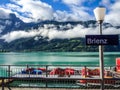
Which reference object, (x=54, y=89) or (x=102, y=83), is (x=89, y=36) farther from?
(x=54, y=89)

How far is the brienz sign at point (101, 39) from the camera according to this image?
10477 mm

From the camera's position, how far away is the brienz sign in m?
10.5

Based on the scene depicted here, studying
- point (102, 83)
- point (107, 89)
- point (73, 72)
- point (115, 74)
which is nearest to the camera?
point (102, 83)

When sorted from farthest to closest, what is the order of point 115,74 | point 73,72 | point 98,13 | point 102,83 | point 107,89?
point 73,72 → point 115,74 → point 107,89 → point 98,13 → point 102,83

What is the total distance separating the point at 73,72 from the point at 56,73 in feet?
5.94

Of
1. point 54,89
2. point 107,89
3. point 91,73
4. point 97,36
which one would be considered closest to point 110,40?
point 97,36

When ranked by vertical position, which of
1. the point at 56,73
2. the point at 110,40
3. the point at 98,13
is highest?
the point at 98,13

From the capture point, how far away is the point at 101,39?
414 inches

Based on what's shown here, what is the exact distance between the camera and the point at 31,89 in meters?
13.6

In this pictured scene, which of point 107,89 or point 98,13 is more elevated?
point 98,13

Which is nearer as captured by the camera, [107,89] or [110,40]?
[110,40]

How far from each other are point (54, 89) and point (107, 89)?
7.87ft

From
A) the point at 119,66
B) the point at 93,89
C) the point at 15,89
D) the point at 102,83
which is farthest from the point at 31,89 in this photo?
the point at 119,66

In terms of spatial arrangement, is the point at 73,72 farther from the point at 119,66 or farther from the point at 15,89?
the point at 15,89
